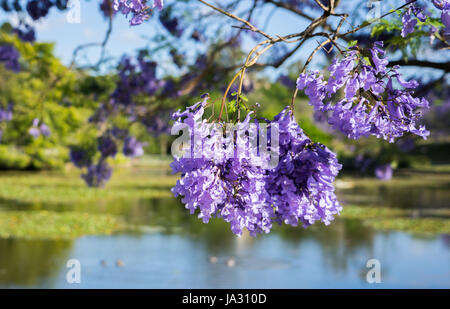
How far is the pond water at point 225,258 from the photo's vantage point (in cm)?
758

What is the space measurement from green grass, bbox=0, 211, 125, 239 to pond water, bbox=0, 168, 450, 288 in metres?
0.51

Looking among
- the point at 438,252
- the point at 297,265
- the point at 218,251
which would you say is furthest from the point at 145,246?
the point at 438,252

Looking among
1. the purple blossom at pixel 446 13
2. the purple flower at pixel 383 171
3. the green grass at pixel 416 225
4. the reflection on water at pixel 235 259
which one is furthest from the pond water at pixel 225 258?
the purple blossom at pixel 446 13

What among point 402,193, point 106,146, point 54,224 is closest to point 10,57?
point 106,146

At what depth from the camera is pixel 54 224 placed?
41.5ft

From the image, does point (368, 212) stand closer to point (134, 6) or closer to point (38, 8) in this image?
point (38, 8)

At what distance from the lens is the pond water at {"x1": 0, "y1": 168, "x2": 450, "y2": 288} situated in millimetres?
7582

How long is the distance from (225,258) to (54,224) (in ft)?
17.8

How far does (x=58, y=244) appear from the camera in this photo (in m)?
10.6

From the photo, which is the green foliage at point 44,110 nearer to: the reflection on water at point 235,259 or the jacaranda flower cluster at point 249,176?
the reflection on water at point 235,259

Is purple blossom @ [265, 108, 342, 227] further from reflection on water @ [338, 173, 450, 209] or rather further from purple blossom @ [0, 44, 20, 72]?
reflection on water @ [338, 173, 450, 209]

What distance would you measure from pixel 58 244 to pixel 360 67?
32.5 feet

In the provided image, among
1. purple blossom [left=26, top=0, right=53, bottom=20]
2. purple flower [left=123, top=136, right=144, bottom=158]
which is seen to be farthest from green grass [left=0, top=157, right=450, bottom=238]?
→ purple blossom [left=26, top=0, right=53, bottom=20]
